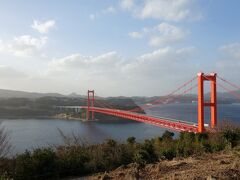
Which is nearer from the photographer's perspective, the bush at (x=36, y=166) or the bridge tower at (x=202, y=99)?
the bush at (x=36, y=166)

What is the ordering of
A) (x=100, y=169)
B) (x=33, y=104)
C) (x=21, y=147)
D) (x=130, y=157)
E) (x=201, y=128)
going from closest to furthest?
(x=100, y=169), (x=130, y=157), (x=201, y=128), (x=21, y=147), (x=33, y=104)

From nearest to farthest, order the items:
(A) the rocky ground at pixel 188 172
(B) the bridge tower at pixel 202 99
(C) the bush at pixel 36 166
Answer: (A) the rocky ground at pixel 188 172 < (C) the bush at pixel 36 166 < (B) the bridge tower at pixel 202 99

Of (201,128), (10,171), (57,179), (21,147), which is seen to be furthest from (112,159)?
(21,147)

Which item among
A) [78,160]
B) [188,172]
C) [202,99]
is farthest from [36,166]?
[202,99]

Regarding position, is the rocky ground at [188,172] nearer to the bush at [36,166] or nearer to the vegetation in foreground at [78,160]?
the vegetation in foreground at [78,160]

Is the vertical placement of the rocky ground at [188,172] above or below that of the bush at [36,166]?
above

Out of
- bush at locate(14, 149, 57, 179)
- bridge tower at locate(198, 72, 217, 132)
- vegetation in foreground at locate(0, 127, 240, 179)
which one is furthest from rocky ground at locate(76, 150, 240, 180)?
bridge tower at locate(198, 72, 217, 132)

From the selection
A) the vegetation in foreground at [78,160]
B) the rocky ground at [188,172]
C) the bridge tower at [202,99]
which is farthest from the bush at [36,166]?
the bridge tower at [202,99]

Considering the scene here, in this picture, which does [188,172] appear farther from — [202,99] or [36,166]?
[202,99]

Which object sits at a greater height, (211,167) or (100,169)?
(211,167)

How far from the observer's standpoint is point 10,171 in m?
5.11

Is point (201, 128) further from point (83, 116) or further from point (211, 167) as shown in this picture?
point (83, 116)

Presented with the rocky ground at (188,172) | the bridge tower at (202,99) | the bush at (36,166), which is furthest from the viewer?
the bridge tower at (202,99)

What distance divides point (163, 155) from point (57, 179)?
202 centimetres
